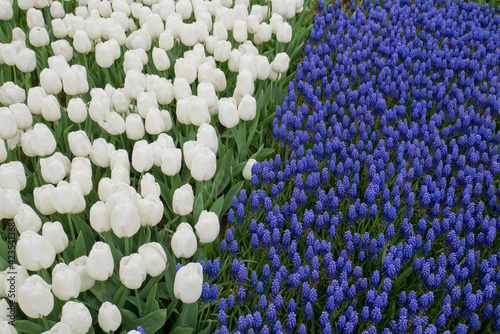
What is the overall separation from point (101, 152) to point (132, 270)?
0.75 metres

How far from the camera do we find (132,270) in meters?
1.87

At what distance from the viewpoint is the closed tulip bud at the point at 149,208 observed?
80.4 inches

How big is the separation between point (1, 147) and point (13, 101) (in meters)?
0.66

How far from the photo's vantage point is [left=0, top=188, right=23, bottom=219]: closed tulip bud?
2.09m

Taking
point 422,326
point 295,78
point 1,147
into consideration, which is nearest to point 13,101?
point 1,147

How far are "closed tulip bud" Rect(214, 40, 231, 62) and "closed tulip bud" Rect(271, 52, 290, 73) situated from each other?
0.99 feet

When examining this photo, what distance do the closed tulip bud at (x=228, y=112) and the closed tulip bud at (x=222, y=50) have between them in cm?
67

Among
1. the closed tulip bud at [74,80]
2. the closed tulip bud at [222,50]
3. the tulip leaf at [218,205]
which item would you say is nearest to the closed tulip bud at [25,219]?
the tulip leaf at [218,205]

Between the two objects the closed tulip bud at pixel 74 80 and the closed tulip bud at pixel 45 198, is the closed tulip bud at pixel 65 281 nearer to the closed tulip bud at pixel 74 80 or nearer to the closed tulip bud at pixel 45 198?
the closed tulip bud at pixel 45 198

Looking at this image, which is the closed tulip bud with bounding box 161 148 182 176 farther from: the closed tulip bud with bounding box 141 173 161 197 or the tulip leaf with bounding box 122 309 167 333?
the tulip leaf with bounding box 122 309 167 333

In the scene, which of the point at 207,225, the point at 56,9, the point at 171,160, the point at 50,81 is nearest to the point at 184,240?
the point at 207,225

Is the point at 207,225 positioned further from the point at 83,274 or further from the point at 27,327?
the point at 27,327

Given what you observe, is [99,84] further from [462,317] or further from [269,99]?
[462,317]

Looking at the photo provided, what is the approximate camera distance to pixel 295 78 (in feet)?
12.0
